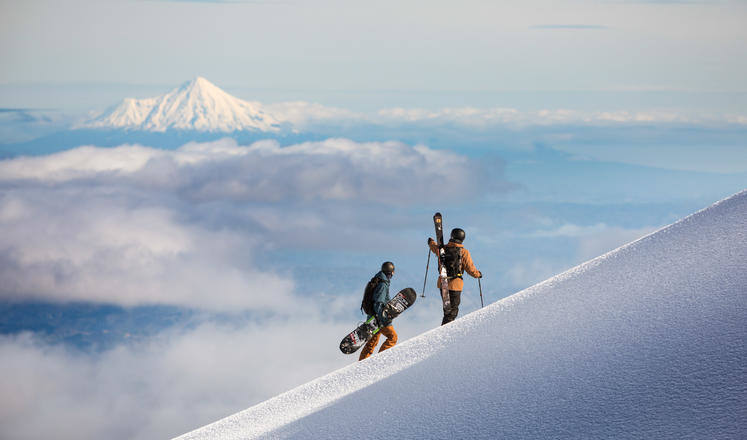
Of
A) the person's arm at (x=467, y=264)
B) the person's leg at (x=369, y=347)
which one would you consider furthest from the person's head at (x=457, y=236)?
the person's leg at (x=369, y=347)

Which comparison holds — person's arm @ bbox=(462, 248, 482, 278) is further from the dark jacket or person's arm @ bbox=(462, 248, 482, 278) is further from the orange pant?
the orange pant

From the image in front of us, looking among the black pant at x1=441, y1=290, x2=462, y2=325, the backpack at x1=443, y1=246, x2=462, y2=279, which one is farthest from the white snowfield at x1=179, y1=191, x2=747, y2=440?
the backpack at x1=443, y1=246, x2=462, y2=279

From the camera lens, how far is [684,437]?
895 cm

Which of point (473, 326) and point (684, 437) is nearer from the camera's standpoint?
point (684, 437)

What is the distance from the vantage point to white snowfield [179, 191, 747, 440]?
10.0 m

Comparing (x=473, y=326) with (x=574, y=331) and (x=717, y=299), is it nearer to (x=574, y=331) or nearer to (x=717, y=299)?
(x=574, y=331)

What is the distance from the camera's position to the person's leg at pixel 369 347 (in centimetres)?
1802

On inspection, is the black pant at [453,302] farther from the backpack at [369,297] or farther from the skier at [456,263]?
the backpack at [369,297]

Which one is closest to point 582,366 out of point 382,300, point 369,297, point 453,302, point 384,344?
point 382,300

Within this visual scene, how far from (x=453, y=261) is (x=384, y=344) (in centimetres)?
307

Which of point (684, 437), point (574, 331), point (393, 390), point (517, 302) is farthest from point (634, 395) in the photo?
point (517, 302)

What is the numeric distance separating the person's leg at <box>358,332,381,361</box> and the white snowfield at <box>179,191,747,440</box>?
4.23 ft

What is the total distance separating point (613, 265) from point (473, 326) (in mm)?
3950

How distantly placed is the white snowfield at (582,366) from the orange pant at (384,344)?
1.27m
